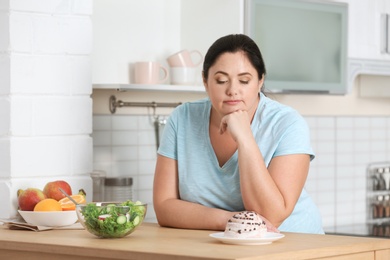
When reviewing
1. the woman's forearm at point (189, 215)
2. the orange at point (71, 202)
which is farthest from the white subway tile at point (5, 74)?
the woman's forearm at point (189, 215)

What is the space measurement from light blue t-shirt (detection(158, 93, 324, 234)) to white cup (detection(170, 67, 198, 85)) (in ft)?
3.31

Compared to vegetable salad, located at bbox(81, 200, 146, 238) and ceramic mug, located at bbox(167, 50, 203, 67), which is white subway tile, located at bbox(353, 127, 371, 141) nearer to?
ceramic mug, located at bbox(167, 50, 203, 67)

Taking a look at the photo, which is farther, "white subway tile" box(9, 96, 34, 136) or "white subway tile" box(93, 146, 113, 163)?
"white subway tile" box(93, 146, 113, 163)

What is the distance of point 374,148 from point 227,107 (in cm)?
263

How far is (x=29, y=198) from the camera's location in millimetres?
2920

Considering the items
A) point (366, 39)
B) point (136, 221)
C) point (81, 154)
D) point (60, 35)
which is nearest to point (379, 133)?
point (366, 39)

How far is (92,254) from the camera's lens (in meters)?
2.29

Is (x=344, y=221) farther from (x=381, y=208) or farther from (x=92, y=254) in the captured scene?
(x=92, y=254)

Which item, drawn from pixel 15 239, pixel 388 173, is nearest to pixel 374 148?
pixel 388 173

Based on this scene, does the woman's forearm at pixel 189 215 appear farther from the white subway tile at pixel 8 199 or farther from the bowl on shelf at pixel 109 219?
the white subway tile at pixel 8 199

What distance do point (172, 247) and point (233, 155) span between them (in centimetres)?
57

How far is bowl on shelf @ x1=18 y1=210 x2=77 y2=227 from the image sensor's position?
276 cm

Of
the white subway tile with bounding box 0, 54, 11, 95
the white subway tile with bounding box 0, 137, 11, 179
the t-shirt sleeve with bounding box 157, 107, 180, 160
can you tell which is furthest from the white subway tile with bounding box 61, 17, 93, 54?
the t-shirt sleeve with bounding box 157, 107, 180, 160

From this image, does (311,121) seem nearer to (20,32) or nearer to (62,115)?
(62,115)
